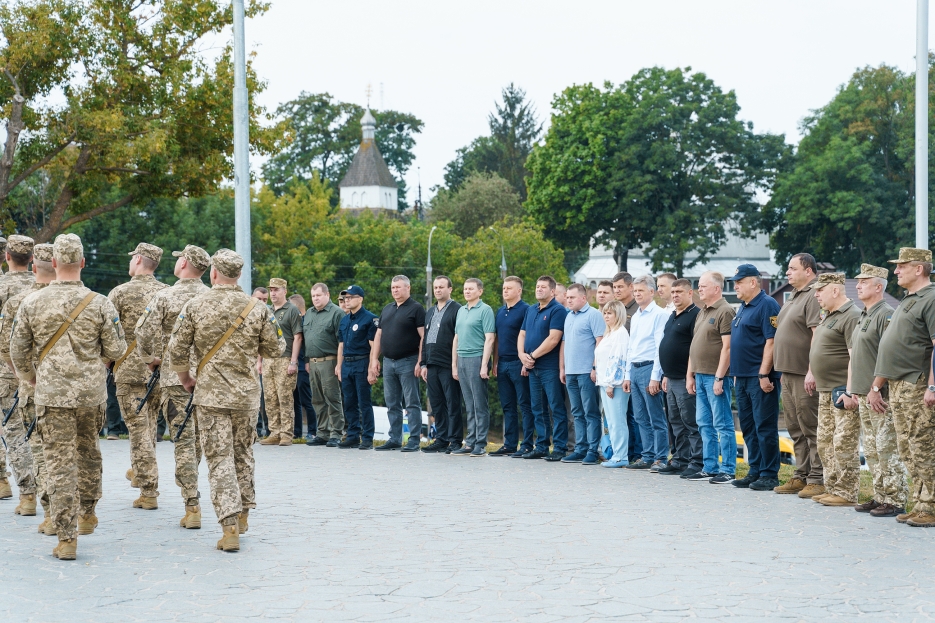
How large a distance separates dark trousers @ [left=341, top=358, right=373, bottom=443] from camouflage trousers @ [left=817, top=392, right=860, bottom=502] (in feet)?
23.1

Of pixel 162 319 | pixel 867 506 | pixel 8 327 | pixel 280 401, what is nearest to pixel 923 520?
pixel 867 506

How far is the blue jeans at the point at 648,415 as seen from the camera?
12.7m

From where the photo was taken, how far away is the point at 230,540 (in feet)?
26.5

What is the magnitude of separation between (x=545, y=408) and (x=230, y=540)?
670 cm

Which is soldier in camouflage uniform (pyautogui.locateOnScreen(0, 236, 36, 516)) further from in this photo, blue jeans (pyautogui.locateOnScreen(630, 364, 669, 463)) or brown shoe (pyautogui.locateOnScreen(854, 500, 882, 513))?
brown shoe (pyautogui.locateOnScreen(854, 500, 882, 513))

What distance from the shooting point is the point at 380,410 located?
31.7 m

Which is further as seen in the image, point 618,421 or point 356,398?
point 356,398

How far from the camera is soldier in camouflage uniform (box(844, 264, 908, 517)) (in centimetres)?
945

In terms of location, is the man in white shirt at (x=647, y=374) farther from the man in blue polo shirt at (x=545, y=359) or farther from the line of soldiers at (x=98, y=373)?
the line of soldiers at (x=98, y=373)

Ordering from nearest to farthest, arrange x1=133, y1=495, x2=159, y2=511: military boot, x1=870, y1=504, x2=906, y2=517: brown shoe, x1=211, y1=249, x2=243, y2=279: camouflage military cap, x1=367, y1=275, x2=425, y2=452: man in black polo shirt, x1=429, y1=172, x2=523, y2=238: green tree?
x1=211, y1=249, x2=243, y2=279: camouflage military cap → x1=870, y1=504, x2=906, y2=517: brown shoe → x1=133, y1=495, x2=159, y2=511: military boot → x1=367, y1=275, x2=425, y2=452: man in black polo shirt → x1=429, y1=172, x2=523, y2=238: green tree

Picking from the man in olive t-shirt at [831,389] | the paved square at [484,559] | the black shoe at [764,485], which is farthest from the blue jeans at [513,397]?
the man in olive t-shirt at [831,389]

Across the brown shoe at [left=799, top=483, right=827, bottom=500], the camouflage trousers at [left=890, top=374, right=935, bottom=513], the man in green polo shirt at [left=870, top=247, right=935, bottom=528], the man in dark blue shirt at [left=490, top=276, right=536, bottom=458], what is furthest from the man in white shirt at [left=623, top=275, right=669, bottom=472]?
the camouflage trousers at [left=890, top=374, right=935, bottom=513]

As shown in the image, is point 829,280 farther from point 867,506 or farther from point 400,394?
point 400,394

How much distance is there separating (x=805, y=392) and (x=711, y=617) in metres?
5.06
